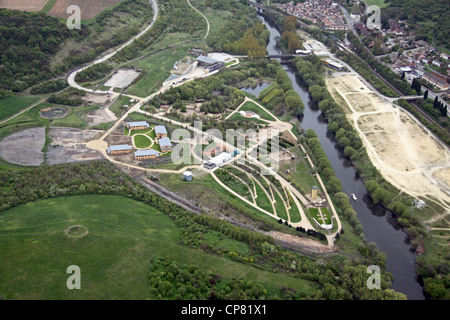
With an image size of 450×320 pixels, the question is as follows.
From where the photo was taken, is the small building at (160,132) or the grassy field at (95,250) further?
the small building at (160,132)

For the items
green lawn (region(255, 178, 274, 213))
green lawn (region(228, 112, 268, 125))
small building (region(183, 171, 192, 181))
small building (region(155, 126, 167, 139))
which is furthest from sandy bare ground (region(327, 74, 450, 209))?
small building (region(155, 126, 167, 139))

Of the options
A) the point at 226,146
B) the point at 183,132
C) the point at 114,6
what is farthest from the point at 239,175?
the point at 114,6

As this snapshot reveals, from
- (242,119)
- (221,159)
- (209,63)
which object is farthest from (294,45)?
(221,159)

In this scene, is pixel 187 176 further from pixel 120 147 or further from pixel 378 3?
pixel 378 3

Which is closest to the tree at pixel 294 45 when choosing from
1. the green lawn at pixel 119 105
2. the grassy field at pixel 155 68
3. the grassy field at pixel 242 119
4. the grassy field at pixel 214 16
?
the grassy field at pixel 214 16

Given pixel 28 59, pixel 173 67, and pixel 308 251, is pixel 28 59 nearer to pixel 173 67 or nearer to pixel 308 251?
pixel 173 67

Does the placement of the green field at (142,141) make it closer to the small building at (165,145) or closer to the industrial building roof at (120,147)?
the industrial building roof at (120,147)
